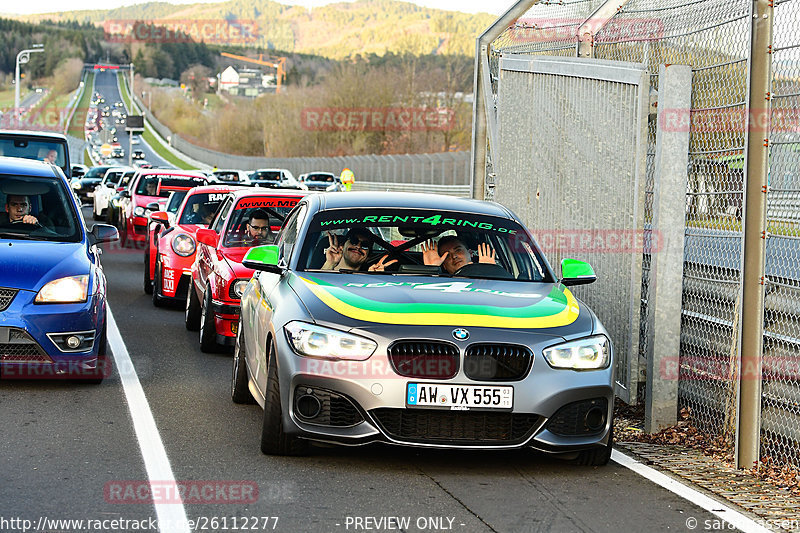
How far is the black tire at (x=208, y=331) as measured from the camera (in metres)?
11.5

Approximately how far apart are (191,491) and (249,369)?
2216 millimetres

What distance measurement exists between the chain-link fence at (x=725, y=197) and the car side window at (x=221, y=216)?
487 cm

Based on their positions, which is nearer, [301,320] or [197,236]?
[301,320]

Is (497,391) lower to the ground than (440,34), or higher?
lower

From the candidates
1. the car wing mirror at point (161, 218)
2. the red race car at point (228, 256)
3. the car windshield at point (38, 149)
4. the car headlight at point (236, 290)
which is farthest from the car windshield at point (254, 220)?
the car windshield at point (38, 149)

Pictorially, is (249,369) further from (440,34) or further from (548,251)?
(440,34)

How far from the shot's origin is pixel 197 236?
43.7ft

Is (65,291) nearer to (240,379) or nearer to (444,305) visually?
(240,379)

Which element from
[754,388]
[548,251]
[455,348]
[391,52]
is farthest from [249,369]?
[391,52]

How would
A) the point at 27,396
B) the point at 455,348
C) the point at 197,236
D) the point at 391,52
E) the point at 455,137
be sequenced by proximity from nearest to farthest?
1. the point at 455,348
2. the point at 27,396
3. the point at 197,236
4. the point at 455,137
5. the point at 391,52

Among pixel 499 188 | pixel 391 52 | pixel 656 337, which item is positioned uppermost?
pixel 391 52

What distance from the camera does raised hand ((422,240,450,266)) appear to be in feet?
26.8

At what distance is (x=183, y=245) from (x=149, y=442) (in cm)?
759

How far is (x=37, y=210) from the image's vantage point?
10.4 meters
